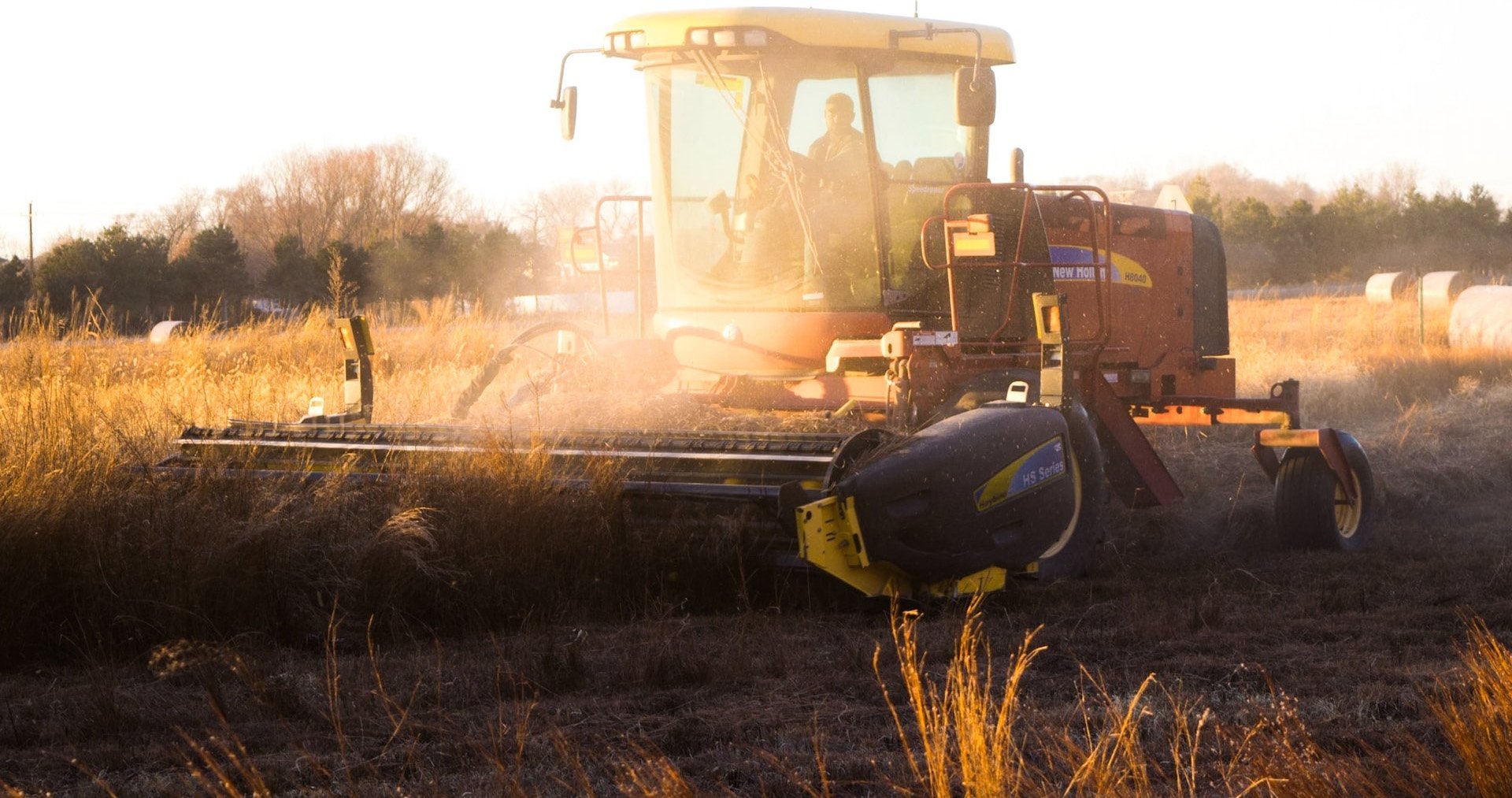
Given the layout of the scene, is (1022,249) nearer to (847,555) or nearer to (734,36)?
(734,36)

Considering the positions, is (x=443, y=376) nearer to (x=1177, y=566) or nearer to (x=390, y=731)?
(x=1177, y=566)

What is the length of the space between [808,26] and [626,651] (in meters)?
4.09

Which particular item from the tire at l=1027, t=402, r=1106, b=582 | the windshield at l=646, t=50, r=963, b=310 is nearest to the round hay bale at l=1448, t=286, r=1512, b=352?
the windshield at l=646, t=50, r=963, b=310

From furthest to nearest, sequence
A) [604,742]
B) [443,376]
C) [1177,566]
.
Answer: [443,376] < [1177,566] < [604,742]

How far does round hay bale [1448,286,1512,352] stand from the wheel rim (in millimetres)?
11432

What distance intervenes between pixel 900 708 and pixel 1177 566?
382cm

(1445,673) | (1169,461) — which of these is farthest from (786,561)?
(1169,461)

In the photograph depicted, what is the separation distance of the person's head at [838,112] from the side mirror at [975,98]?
0.99 m

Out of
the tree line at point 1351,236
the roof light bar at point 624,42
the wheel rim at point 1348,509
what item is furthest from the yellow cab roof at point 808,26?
the tree line at point 1351,236

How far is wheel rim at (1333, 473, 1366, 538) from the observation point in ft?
28.9

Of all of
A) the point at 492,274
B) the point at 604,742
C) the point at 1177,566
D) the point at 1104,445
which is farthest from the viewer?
the point at 492,274

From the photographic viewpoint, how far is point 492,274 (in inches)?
1141

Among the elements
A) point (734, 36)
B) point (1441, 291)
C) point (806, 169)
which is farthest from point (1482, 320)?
point (734, 36)

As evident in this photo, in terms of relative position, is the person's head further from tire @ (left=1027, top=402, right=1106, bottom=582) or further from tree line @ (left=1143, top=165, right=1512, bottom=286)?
tree line @ (left=1143, top=165, right=1512, bottom=286)
